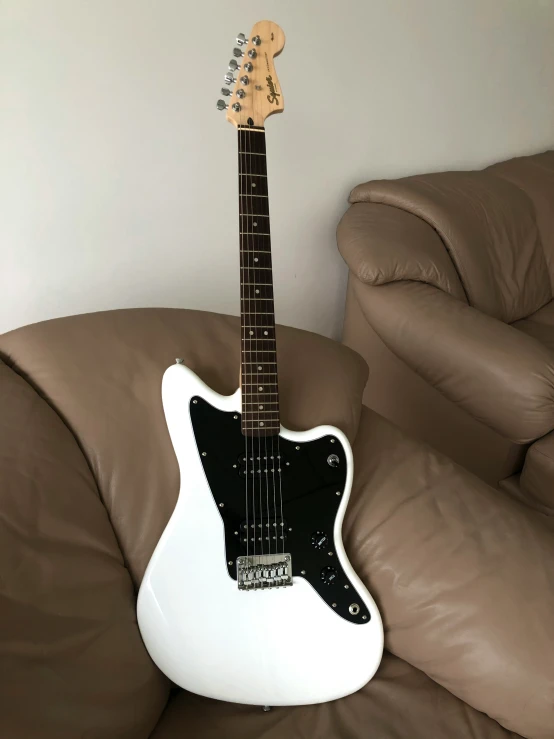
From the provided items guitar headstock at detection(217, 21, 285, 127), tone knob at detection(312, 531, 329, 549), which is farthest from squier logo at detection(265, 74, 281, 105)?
tone knob at detection(312, 531, 329, 549)

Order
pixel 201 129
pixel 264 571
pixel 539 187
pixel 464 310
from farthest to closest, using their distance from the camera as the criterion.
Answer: pixel 539 187
pixel 464 310
pixel 201 129
pixel 264 571

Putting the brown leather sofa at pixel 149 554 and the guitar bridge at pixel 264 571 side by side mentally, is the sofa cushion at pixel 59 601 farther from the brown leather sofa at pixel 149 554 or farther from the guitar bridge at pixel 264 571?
the guitar bridge at pixel 264 571

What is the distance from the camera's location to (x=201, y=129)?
128 cm

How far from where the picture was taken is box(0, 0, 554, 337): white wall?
1075mm

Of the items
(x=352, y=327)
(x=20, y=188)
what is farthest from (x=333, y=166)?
(x=20, y=188)

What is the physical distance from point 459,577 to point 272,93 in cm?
88

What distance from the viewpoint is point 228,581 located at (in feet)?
2.82

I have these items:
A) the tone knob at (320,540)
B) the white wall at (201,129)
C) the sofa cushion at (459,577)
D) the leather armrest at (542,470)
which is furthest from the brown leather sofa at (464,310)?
the tone knob at (320,540)

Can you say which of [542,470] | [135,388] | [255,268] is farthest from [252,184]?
[542,470]

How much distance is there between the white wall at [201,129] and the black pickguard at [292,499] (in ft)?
1.84

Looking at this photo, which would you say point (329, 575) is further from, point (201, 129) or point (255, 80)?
point (201, 129)

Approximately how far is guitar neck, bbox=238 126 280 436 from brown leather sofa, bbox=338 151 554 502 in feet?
1.79

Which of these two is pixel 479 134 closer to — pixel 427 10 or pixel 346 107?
pixel 427 10

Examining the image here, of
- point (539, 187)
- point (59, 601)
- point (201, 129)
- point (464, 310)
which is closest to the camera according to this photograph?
point (59, 601)
